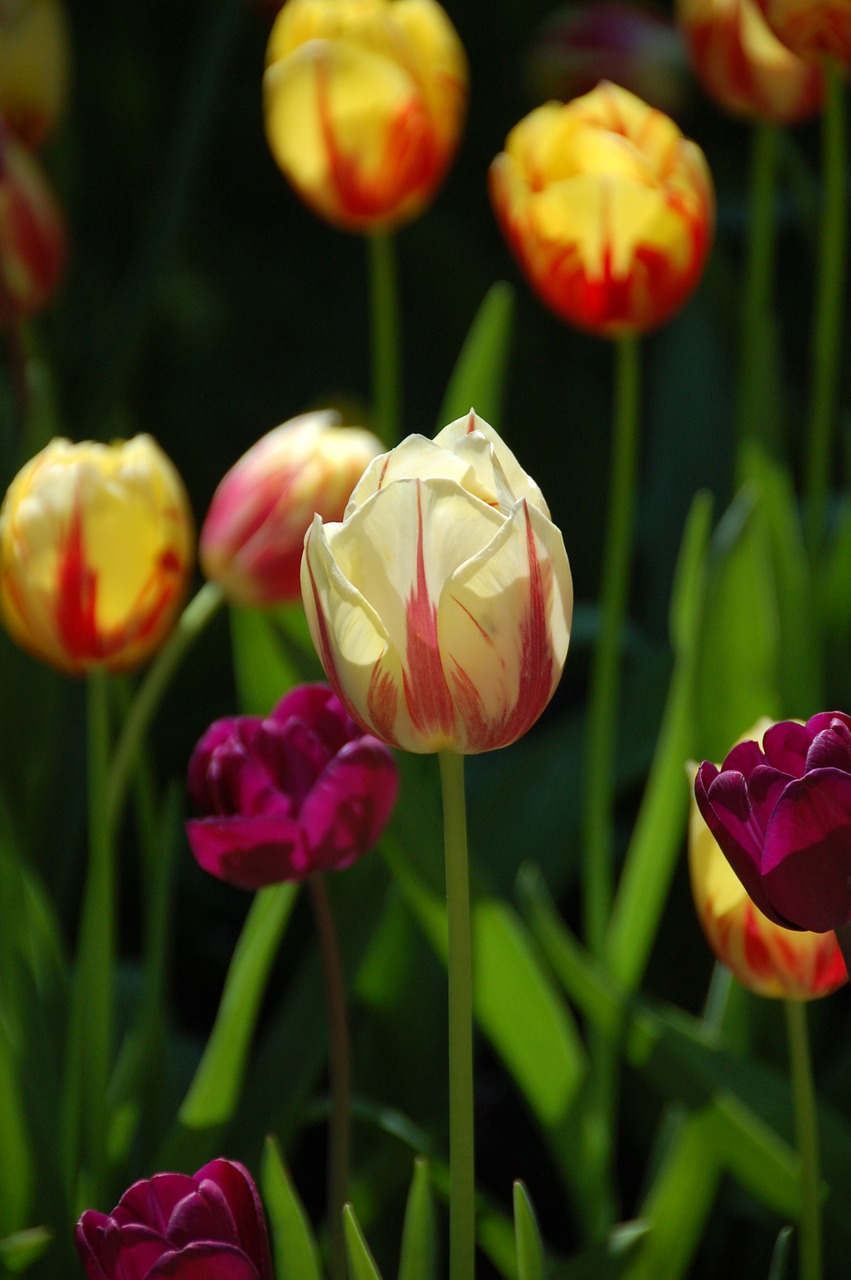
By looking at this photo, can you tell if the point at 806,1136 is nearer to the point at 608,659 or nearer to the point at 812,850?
the point at 812,850

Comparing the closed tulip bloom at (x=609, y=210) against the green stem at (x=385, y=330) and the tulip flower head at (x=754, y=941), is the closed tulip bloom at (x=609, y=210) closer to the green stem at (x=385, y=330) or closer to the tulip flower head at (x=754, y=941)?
the green stem at (x=385, y=330)

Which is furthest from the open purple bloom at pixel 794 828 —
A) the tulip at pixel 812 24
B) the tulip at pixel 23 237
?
the tulip at pixel 23 237

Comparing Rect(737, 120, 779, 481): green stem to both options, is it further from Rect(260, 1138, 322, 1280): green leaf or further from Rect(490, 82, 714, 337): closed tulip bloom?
Rect(260, 1138, 322, 1280): green leaf

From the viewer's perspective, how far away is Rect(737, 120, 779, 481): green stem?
0.80 meters

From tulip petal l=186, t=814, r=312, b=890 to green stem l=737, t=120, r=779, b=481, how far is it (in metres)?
0.45

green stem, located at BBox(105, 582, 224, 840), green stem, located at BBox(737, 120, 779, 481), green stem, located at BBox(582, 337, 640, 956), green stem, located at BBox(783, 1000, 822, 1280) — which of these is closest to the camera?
green stem, located at BBox(783, 1000, 822, 1280)

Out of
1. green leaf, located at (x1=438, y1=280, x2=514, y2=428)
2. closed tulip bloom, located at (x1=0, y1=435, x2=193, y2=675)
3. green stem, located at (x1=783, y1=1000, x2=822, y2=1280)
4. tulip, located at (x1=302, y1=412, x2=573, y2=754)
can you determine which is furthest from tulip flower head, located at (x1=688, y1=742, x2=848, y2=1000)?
green leaf, located at (x1=438, y1=280, x2=514, y2=428)

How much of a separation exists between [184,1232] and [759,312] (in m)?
0.62

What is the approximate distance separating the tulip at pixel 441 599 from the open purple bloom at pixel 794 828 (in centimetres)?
6

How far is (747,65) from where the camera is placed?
75 cm

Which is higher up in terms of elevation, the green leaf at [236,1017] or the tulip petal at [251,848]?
the tulip petal at [251,848]

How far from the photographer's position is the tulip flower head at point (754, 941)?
0.45m

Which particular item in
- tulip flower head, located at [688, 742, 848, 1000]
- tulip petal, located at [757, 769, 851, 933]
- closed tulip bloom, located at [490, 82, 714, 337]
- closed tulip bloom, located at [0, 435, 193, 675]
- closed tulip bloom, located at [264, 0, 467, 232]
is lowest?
tulip flower head, located at [688, 742, 848, 1000]

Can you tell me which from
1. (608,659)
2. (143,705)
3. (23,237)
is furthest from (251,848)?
(23,237)
